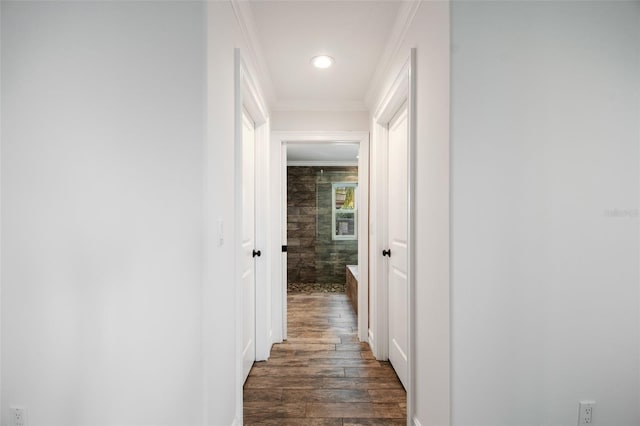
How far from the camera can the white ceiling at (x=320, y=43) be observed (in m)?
2.01

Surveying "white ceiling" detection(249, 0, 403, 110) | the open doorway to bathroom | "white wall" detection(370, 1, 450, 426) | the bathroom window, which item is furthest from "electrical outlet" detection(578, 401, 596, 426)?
the bathroom window

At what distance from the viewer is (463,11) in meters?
1.40

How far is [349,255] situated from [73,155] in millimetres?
5878

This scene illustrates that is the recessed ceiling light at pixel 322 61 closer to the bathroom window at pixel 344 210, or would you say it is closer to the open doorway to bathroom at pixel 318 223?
the open doorway to bathroom at pixel 318 223

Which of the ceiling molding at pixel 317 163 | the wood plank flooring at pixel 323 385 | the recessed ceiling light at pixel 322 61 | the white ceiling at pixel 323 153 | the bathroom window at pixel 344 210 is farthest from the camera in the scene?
the bathroom window at pixel 344 210

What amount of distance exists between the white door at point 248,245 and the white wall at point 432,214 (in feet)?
4.35

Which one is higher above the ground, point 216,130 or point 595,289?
point 216,130

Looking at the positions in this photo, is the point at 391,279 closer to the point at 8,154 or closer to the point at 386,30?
the point at 386,30

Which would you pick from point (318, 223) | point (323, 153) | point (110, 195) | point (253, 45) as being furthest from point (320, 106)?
point (318, 223)

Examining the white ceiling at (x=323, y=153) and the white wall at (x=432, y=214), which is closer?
the white wall at (x=432, y=214)

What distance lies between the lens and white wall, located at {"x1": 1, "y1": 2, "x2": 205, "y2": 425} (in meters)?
1.39

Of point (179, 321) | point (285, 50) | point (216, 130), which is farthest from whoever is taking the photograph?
point (285, 50)

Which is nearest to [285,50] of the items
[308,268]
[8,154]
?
[8,154]

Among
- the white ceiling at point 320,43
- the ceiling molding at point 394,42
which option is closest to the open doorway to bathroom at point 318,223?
the white ceiling at point 320,43
